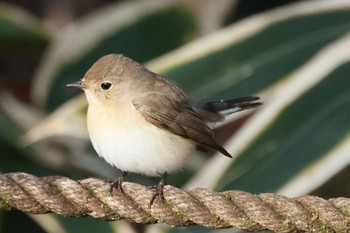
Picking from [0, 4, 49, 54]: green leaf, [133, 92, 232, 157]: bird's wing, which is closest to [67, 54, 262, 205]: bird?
[133, 92, 232, 157]: bird's wing

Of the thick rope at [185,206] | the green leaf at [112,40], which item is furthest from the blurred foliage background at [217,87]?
the thick rope at [185,206]

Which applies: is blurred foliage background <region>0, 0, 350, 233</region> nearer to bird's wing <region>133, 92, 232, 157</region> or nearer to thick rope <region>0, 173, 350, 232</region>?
bird's wing <region>133, 92, 232, 157</region>

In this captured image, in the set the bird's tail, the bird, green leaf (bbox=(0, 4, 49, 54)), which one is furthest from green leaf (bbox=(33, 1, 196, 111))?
the bird

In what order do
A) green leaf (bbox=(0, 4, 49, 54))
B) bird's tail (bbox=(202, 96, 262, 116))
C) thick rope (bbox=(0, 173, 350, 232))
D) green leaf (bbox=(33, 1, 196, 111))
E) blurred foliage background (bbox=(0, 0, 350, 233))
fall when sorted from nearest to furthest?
thick rope (bbox=(0, 173, 350, 232)), blurred foliage background (bbox=(0, 0, 350, 233)), bird's tail (bbox=(202, 96, 262, 116)), green leaf (bbox=(33, 1, 196, 111)), green leaf (bbox=(0, 4, 49, 54))

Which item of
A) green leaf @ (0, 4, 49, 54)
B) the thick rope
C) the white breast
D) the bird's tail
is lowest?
the thick rope

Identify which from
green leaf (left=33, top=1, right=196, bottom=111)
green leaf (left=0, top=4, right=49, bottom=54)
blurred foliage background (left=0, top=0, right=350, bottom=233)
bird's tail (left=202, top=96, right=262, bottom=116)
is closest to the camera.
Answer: blurred foliage background (left=0, top=0, right=350, bottom=233)

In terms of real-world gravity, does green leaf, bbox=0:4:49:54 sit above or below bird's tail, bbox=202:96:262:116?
above

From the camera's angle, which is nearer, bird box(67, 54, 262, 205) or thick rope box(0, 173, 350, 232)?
thick rope box(0, 173, 350, 232)
